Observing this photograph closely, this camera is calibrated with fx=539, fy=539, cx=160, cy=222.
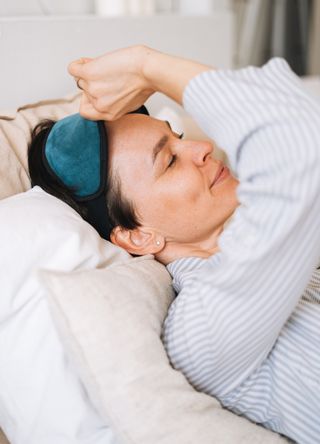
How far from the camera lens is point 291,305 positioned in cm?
84

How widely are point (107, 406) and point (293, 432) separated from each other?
0.34 m

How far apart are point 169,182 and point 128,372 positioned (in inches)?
17.4

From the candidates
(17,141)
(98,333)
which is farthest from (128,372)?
(17,141)

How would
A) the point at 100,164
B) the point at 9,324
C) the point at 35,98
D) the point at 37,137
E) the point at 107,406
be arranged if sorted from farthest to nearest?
the point at 35,98
the point at 37,137
the point at 100,164
the point at 9,324
the point at 107,406

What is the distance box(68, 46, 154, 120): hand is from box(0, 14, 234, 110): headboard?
1.79 ft

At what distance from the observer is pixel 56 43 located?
5.19ft

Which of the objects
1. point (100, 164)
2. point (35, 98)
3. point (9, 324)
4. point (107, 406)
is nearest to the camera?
point (107, 406)

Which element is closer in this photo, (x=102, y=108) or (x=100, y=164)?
(x=102, y=108)

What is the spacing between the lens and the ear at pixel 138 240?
116 cm

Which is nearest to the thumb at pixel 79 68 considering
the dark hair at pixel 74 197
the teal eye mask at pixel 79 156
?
the teal eye mask at pixel 79 156

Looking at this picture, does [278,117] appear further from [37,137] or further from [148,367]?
[37,137]

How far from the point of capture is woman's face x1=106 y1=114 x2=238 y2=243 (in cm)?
111

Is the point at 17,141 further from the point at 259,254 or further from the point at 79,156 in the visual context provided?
the point at 259,254

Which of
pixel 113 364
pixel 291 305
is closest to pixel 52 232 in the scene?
pixel 113 364
